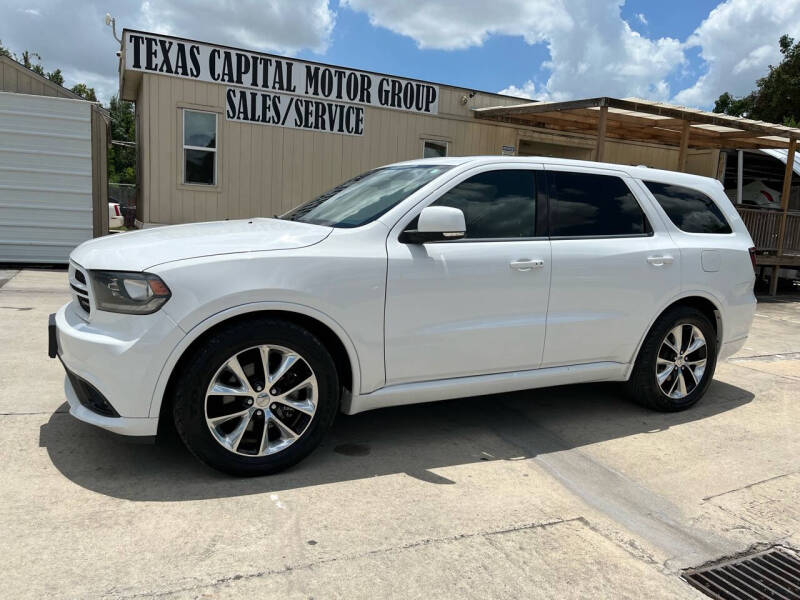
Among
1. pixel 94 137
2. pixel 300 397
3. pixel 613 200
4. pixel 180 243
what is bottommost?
pixel 300 397

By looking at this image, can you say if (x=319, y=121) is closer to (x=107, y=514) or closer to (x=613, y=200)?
(x=613, y=200)

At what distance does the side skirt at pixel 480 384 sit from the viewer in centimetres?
357

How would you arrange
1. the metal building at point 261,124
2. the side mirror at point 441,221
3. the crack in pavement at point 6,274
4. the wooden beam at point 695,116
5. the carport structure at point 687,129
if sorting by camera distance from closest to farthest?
the side mirror at point 441,221 → the crack in pavement at point 6,274 → the wooden beam at point 695,116 → the carport structure at point 687,129 → the metal building at point 261,124

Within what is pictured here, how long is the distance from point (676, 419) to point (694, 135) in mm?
11647

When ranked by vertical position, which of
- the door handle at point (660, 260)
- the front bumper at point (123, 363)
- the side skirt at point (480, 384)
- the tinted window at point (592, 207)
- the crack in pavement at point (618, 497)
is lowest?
the crack in pavement at point (618, 497)

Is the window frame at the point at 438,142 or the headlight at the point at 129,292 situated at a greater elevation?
the window frame at the point at 438,142

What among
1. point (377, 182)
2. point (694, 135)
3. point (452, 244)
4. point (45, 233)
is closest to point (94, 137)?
point (45, 233)

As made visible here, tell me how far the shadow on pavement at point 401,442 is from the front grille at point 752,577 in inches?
50.3

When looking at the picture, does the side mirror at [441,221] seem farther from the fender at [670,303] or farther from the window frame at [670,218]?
the window frame at [670,218]

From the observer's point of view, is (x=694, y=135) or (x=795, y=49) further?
(x=795, y=49)

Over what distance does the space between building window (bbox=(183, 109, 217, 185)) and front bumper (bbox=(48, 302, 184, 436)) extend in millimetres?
9262

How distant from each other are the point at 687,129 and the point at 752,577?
1087cm

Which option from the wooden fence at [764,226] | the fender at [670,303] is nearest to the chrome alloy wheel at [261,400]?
the fender at [670,303]

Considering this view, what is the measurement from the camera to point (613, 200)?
4453 millimetres
